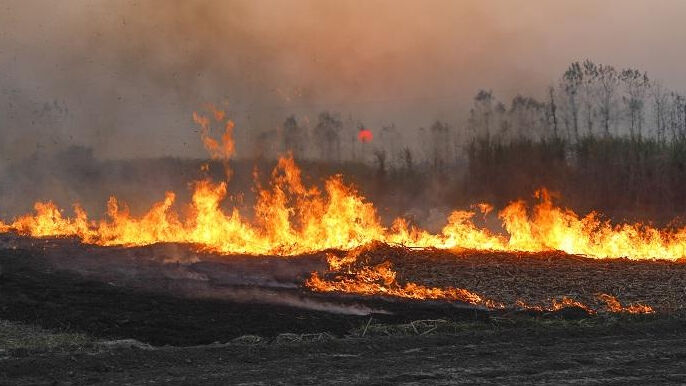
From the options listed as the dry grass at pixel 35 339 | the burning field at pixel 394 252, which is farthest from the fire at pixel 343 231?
the dry grass at pixel 35 339

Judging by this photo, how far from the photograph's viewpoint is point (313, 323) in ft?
36.2

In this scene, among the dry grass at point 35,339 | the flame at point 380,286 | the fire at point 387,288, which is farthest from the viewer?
the flame at point 380,286

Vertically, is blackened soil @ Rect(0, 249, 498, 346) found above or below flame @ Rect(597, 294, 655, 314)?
above

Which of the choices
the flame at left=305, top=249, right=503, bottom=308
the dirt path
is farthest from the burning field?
the dirt path

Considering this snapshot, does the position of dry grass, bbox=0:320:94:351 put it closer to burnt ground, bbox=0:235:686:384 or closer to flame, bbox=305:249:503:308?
burnt ground, bbox=0:235:686:384

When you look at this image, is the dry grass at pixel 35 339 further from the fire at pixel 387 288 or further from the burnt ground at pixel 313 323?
the fire at pixel 387 288

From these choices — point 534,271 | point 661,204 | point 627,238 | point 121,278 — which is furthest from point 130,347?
point 661,204

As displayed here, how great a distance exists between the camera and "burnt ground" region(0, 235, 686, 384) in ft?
25.8

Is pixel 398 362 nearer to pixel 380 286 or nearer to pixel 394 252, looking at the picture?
pixel 380 286

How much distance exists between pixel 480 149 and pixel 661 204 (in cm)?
1075

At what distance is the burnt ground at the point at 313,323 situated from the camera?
7879 mm

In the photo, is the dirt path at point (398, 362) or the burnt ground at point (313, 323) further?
the burnt ground at point (313, 323)

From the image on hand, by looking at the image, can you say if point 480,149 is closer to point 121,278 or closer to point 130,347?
point 121,278

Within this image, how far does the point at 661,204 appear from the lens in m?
33.3
